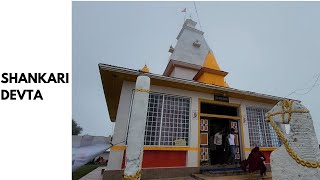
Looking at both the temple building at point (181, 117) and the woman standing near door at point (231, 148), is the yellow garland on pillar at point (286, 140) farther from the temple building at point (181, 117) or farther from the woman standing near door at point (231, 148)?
the woman standing near door at point (231, 148)

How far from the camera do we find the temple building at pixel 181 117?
6344 millimetres

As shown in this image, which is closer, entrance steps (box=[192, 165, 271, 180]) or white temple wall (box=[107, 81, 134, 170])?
white temple wall (box=[107, 81, 134, 170])

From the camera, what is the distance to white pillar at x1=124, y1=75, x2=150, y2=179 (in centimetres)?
399

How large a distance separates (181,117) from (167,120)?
58 centimetres

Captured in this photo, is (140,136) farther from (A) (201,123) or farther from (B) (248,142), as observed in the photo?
(B) (248,142)

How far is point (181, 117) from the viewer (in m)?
7.32

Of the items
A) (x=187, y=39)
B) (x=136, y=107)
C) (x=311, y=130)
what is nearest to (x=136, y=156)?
(x=136, y=107)

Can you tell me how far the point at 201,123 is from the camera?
766 centimetres

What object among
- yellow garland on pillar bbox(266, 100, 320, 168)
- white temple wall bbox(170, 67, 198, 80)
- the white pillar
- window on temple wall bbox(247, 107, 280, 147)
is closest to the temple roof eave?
window on temple wall bbox(247, 107, 280, 147)

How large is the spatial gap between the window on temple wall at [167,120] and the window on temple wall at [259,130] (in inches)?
127

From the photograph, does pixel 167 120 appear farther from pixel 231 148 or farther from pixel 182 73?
pixel 182 73

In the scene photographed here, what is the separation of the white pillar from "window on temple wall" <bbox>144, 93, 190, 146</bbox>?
8.22 feet

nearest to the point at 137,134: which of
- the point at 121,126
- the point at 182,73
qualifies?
the point at 121,126

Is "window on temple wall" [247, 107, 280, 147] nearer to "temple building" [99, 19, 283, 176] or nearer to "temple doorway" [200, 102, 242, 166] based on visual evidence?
"temple building" [99, 19, 283, 176]
